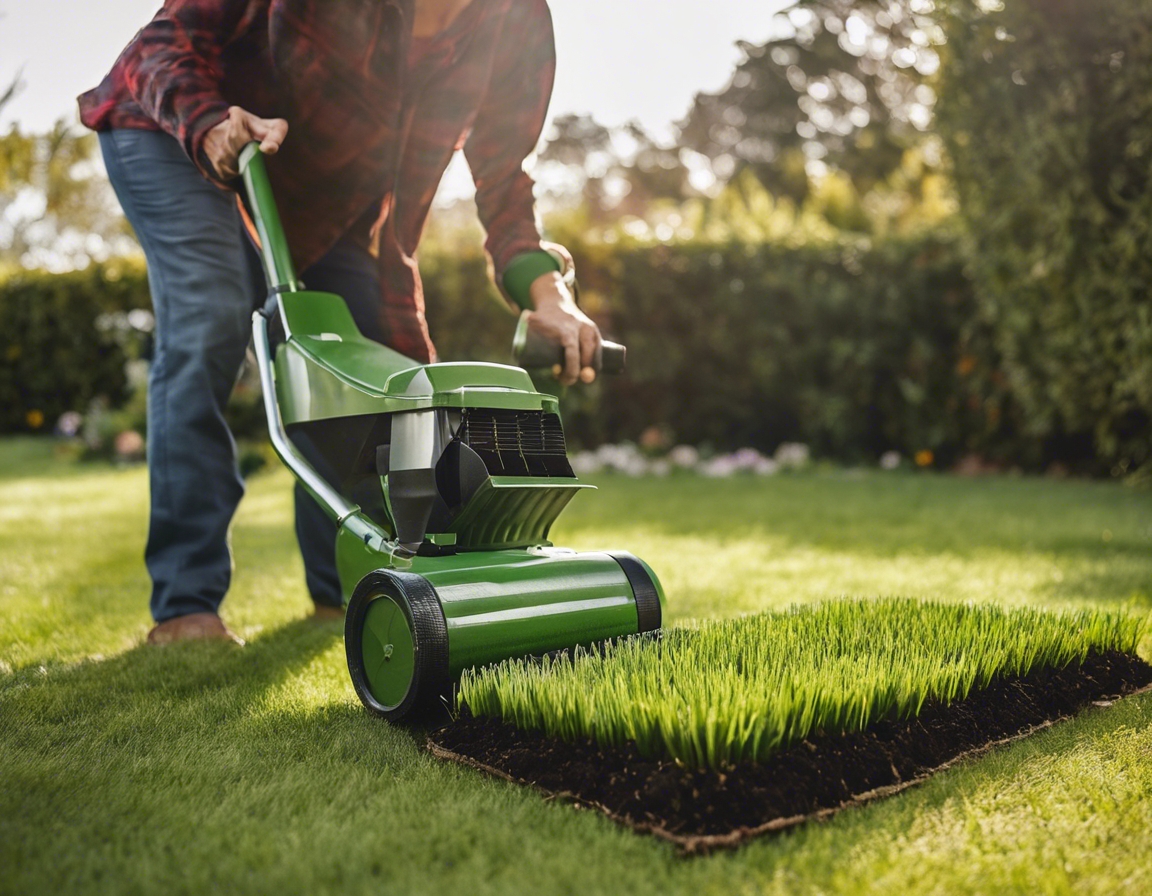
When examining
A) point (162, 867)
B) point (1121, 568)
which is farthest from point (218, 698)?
point (1121, 568)

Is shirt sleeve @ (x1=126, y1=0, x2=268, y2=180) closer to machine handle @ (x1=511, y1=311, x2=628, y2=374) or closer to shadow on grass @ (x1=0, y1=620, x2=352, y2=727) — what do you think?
machine handle @ (x1=511, y1=311, x2=628, y2=374)

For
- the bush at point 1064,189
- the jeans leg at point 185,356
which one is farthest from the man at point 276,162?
the bush at point 1064,189

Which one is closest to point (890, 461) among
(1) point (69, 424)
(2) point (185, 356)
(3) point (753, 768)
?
(2) point (185, 356)

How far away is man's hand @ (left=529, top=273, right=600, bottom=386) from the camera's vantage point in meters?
2.36

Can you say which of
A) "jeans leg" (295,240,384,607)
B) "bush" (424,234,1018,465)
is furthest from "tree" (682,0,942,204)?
"jeans leg" (295,240,384,607)

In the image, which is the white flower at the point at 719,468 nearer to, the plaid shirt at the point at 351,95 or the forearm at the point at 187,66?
the plaid shirt at the point at 351,95

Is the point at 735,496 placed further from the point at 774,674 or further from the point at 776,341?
the point at 774,674

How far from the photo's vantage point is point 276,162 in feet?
8.64

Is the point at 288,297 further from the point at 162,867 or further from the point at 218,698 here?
the point at 162,867

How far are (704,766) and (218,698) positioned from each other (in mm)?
1073

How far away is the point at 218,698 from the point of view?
205 centimetres

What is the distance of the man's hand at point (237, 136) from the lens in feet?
7.33

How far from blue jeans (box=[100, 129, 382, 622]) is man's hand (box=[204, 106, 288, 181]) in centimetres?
37

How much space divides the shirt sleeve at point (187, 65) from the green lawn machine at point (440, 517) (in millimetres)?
136
